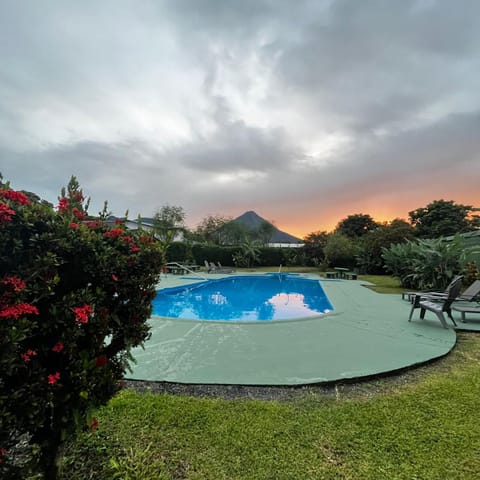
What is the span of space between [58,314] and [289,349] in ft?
14.5

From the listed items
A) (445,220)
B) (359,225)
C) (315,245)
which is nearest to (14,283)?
(315,245)

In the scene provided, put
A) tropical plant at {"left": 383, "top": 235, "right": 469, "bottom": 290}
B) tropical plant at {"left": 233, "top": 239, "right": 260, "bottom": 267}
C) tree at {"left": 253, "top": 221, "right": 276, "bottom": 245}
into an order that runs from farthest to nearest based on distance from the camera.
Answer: tree at {"left": 253, "top": 221, "right": 276, "bottom": 245} < tropical plant at {"left": 233, "top": 239, "right": 260, "bottom": 267} < tropical plant at {"left": 383, "top": 235, "right": 469, "bottom": 290}

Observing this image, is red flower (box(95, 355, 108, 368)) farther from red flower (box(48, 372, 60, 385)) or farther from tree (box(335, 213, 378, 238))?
tree (box(335, 213, 378, 238))

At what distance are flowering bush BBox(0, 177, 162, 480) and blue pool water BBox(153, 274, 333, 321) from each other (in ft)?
17.8

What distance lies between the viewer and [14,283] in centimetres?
130

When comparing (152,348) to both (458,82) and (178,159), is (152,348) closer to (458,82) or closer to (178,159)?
(458,82)

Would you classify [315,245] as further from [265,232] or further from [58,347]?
[58,347]

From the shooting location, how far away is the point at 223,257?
26.5 meters

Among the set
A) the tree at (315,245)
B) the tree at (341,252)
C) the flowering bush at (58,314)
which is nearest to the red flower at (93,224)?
the flowering bush at (58,314)

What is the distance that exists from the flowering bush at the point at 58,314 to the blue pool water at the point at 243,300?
541 centimetres

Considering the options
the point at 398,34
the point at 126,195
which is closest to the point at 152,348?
the point at 398,34

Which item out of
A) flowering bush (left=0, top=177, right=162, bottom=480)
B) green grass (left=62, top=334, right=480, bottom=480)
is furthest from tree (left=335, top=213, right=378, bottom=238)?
flowering bush (left=0, top=177, right=162, bottom=480)

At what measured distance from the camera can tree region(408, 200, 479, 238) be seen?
93.7 ft

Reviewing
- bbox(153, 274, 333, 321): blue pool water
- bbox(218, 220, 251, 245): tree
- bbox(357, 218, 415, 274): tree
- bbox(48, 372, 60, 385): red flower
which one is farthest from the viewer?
bbox(218, 220, 251, 245): tree
